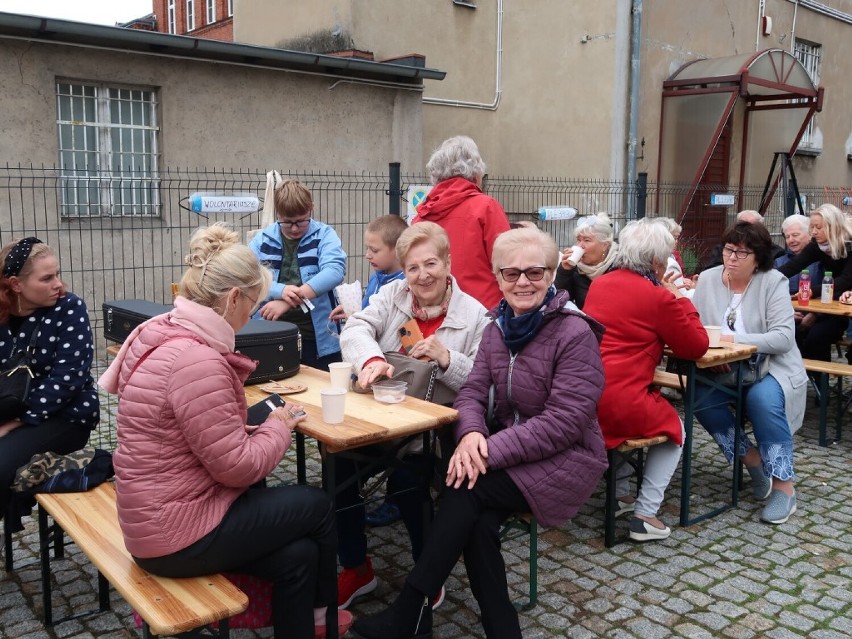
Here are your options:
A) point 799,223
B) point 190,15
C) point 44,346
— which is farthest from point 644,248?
point 190,15

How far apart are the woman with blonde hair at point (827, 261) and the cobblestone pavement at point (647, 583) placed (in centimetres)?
229

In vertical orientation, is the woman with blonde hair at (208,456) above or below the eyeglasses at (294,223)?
below

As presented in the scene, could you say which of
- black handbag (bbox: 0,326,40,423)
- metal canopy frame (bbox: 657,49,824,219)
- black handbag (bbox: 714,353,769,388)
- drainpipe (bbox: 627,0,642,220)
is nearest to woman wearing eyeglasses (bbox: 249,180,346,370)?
black handbag (bbox: 0,326,40,423)

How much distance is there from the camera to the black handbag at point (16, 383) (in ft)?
11.1

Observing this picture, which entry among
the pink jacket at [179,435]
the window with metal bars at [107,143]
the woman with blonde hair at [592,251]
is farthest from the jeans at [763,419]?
the window with metal bars at [107,143]

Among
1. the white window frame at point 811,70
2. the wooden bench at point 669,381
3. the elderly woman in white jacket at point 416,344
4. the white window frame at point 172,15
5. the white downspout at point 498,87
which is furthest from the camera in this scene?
the white window frame at point 172,15

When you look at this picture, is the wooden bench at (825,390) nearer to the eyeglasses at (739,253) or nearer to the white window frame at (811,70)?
the eyeglasses at (739,253)

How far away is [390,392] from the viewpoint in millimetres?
3160

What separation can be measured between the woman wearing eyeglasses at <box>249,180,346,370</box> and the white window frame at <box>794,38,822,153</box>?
51.4 ft

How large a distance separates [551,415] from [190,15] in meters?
22.2

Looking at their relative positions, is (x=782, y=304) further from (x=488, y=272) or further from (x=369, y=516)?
(x=369, y=516)

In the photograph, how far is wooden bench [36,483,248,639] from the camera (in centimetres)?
224

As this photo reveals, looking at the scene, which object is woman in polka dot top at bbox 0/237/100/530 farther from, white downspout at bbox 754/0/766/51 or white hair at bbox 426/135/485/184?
white downspout at bbox 754/0/766/51

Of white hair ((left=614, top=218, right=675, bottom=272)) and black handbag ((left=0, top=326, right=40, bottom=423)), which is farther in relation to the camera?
white hair ((left=614, top=218, right=675, bottom=272))
